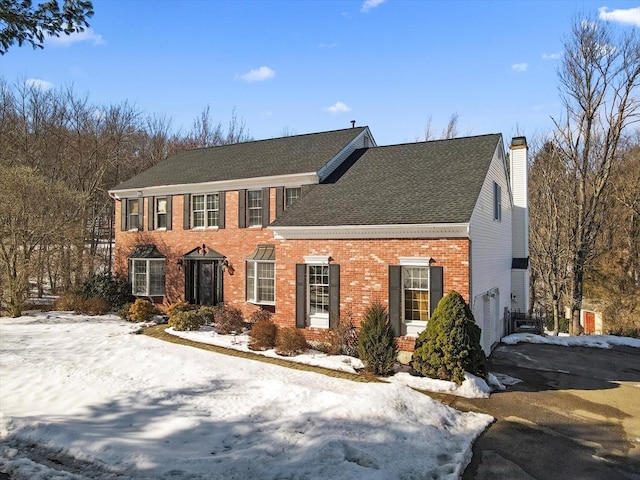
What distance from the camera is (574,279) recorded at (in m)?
27.1

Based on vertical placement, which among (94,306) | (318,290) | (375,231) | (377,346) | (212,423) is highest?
(375,231)

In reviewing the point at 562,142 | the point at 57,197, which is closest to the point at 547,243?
the point at 562,142

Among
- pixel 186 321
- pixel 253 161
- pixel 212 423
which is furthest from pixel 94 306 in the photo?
pixel 212 423

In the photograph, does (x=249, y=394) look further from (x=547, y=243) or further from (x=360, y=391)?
(x=547, y=243)

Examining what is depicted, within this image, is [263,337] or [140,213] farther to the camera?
[140,213]

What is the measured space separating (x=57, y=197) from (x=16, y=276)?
3.94 m

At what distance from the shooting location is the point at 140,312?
62.7 ft

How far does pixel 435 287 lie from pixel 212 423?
285 inches

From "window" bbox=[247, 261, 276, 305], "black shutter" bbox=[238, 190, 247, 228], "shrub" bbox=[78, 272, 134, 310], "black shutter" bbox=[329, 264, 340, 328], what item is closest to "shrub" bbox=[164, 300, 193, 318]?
"window" bbox=[247, 261, 276, 305]

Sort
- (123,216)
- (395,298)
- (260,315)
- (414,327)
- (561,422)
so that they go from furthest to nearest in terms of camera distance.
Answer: (123,216) → (260,315) → (395,298) → (414,327) → (561,422)

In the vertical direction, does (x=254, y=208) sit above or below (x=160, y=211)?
below

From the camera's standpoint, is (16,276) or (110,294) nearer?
(16,276)

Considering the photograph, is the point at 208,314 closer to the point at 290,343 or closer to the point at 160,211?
the point at 290,343

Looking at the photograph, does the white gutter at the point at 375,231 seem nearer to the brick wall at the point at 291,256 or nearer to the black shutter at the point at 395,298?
the brick wall at the point at 291,256
